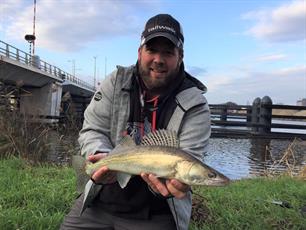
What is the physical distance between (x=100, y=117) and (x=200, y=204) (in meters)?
2.69

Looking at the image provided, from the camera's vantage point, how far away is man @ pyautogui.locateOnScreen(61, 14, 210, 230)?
9.93ft

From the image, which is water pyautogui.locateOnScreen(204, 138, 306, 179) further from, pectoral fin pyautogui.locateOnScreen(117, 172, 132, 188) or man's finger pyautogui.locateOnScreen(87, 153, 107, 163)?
pectoral fin pyautogui.locateOnScreen(117, 172, 132, 188)

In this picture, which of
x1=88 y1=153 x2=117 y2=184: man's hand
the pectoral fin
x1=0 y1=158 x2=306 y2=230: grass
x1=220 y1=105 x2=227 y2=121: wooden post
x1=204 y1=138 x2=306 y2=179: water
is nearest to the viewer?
the pectoral fin

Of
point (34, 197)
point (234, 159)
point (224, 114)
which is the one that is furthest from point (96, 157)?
point (224, 114)

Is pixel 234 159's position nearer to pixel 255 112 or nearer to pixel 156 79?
pixel 156 79

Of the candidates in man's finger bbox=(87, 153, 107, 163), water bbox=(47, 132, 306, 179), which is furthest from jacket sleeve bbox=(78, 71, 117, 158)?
water bbox=(47, 132, 306, 179)

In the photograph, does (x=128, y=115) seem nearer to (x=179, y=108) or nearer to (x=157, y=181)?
(x=179, y=108)

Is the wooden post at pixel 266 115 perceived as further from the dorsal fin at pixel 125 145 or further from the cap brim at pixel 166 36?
the dorsal fin at pixel 125 145

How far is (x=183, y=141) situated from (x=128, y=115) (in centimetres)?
45

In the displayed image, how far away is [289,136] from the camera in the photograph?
27.8 meters

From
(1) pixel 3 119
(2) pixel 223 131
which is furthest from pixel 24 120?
(2) pixel 223 131

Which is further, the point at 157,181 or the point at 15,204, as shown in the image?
the point at 15,204

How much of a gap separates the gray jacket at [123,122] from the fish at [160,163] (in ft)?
1.16

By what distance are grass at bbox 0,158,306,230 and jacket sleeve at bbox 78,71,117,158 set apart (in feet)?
5.14
